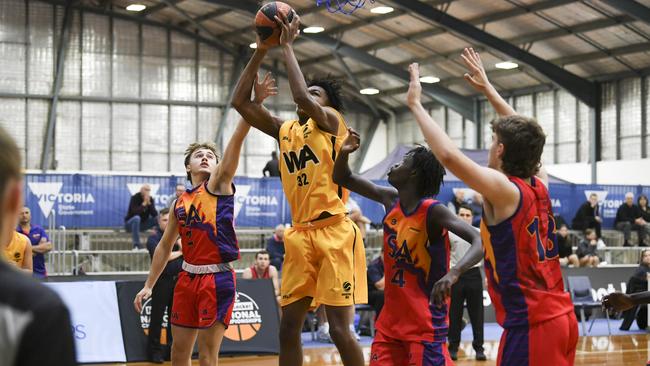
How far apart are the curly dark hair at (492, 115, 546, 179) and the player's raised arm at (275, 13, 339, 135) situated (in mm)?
1789

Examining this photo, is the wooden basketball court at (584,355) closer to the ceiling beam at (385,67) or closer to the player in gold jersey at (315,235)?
the player in gold jersey at (315,235)

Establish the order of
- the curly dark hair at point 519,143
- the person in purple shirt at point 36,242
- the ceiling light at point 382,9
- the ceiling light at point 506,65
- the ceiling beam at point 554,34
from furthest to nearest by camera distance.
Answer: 1. the ceiling light at point 506,65
2. the ceiling light at point 382,9
3. the ceiling beam at point 554,34
4. the person in purple shirt at point 36,242
5. the curly dark hair at point 519,143

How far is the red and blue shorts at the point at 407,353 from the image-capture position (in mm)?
4820

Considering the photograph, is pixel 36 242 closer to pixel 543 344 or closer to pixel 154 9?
pixel 543 344

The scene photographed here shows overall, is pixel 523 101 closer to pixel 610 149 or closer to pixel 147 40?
pixel 610 149

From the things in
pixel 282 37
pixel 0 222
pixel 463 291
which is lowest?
pixel 463 291

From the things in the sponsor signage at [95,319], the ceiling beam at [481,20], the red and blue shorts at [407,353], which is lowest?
the sponsor signage at [95,319]

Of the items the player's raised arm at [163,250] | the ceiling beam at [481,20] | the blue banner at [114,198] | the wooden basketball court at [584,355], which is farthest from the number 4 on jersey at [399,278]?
the ceiling beam at [481,20]

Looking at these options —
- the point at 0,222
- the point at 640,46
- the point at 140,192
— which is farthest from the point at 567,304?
the point at 640,46

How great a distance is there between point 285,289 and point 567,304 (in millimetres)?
2113

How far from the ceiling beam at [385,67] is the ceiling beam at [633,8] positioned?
8369mm

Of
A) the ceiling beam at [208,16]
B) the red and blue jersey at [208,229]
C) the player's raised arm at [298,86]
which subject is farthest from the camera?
the ceiling beam at [208,16]

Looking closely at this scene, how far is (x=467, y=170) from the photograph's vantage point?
361 centimetres

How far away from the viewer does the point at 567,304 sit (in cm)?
400
